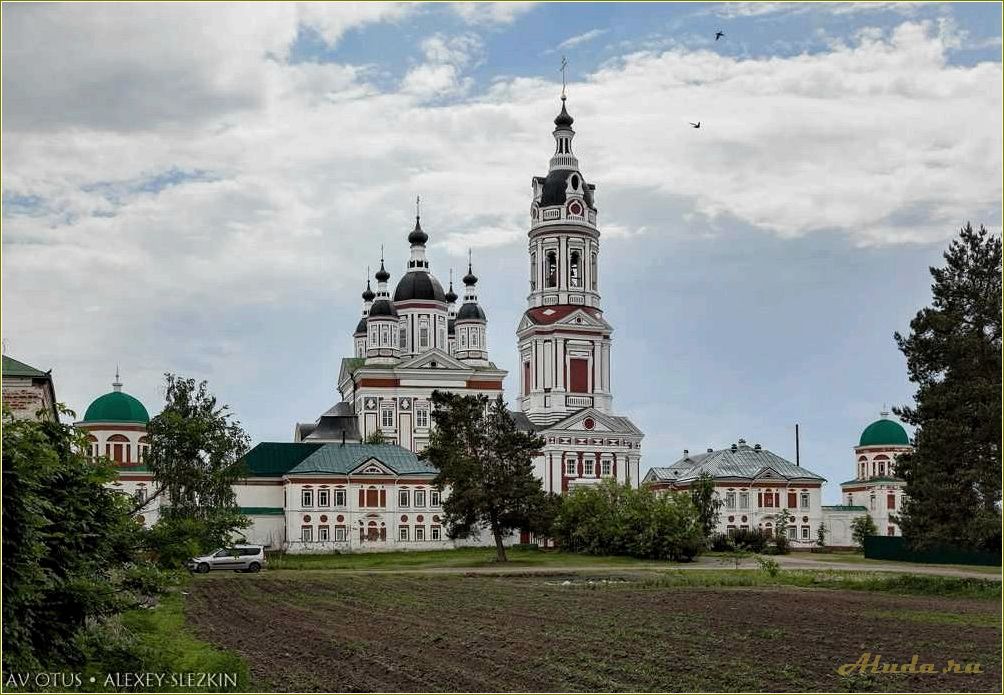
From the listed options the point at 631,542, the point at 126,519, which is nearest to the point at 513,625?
the point at 126,519

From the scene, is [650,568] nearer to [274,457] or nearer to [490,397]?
[274,457]

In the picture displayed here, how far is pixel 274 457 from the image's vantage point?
8188cm

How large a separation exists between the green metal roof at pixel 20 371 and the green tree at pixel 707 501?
2005 inches

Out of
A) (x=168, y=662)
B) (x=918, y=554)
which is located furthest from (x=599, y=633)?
(x=918, y=554)

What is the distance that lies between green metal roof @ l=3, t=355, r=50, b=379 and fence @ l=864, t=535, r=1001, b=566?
3647 cm

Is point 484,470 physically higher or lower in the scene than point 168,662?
higher

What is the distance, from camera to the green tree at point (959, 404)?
42.7 meters

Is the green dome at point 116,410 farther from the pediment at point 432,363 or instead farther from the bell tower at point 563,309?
the bell tower at point 563,309

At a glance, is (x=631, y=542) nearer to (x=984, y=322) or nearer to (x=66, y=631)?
(x=984, y=322)

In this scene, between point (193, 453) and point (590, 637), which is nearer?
point (590, 637)

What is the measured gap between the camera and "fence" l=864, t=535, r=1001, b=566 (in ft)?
196

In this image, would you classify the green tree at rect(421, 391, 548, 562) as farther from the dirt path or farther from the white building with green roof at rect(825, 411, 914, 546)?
the white building with green roof at rect(825, 411, 914, 546)

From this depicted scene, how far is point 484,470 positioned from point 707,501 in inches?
920

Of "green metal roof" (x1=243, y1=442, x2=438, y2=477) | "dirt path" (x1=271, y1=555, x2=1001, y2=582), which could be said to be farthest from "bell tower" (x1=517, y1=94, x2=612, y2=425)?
"dirt path" (x1=271, y1=555, x2=1001, y2=582)
